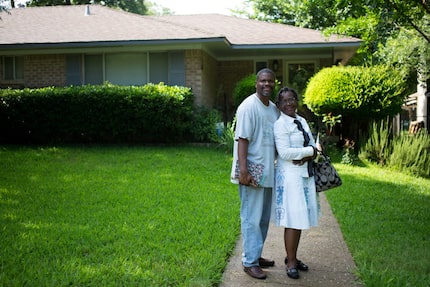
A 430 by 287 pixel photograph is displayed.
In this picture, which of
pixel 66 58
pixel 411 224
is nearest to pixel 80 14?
pixel 66 58

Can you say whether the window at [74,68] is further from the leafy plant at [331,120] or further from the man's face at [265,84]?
the man's face at [265,84]

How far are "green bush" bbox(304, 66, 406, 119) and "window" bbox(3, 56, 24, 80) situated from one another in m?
10.1

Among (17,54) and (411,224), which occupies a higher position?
(17,54)

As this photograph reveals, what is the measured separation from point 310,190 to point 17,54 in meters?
14.1

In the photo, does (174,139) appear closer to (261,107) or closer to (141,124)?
(141,124)

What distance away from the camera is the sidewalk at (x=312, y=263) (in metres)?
4.23

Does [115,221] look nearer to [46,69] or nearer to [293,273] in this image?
[293,273]

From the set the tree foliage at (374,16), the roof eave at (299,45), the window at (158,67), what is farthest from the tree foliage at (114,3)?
the tree foliage at (374,16)

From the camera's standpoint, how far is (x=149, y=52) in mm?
15266

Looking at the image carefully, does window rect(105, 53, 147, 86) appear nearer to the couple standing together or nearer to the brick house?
the brick house

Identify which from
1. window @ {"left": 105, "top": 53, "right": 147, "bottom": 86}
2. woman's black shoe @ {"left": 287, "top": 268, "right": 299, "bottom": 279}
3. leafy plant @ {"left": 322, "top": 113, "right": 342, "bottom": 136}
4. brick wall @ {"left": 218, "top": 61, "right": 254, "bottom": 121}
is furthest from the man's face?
brick wall @ {"left": 218, "top": 61, "right": 254, "bottom": 121}

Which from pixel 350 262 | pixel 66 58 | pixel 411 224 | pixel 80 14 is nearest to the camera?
pixel 350 262

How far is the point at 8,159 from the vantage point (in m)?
10.8

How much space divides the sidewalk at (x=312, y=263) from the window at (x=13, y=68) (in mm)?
12898
